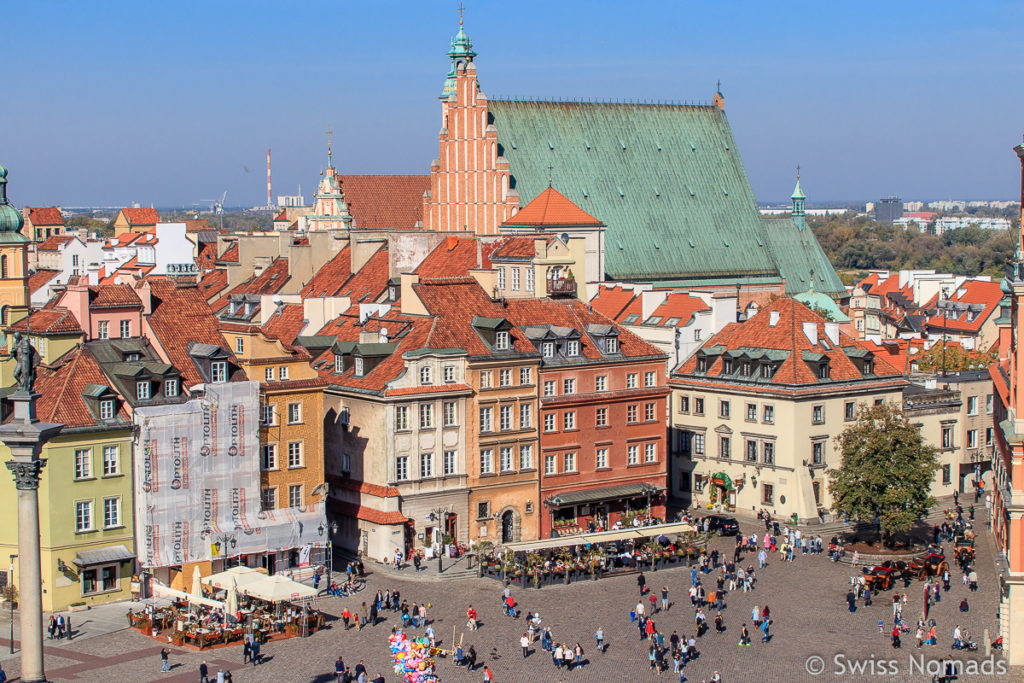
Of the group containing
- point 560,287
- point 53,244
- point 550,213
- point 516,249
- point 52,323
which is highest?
point 550,213

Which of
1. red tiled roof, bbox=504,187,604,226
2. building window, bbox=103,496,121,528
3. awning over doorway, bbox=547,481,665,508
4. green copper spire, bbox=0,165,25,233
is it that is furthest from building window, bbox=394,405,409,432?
red tiled roof, bbox=504,187,604,226

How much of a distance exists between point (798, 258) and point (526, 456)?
2451 inches

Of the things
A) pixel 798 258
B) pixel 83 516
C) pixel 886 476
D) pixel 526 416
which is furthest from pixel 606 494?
pixel 798 258

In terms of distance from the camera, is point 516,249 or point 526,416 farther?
point 516,249

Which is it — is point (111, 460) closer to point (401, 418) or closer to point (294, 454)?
point (294, 454)

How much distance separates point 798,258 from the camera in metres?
142

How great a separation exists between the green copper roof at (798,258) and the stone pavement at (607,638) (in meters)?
61.5

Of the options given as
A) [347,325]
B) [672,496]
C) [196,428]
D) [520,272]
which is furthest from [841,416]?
[196,428]

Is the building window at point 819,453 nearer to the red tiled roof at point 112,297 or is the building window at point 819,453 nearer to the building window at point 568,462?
the building window at point 568,462

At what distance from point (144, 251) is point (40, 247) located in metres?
38.6

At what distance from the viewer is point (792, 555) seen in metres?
83.5

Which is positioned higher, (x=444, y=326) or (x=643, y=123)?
(x=643, y=123)

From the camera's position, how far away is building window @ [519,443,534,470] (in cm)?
8619

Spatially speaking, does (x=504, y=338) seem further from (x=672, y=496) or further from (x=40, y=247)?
(x=40, y=247)
